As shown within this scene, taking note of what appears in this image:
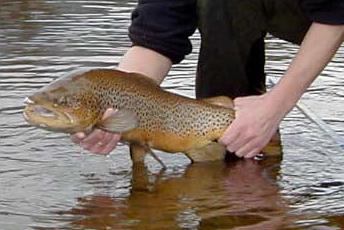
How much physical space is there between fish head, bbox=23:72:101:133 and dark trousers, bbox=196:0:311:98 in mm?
874

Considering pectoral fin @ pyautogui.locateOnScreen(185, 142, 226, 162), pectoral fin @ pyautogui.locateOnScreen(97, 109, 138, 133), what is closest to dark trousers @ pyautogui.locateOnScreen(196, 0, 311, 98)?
pectoral fin @ pyautogui.locateOnScreen(185, 142, 226, 162)

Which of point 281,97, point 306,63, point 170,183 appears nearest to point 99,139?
point 170,183

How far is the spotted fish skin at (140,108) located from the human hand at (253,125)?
6 cm

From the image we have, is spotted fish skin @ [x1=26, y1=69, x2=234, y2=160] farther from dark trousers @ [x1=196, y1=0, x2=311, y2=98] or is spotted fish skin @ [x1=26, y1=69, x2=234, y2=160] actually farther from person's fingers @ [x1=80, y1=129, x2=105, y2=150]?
dark trousers @ [x1=196, y1=0, x2=311, y2=98]

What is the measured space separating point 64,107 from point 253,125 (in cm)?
64

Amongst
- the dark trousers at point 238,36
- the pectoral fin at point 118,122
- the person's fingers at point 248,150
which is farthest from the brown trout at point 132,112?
the dark trousers at point 238,36

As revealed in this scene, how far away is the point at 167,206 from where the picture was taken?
3785 millimetres

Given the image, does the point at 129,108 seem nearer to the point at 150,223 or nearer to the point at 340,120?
the point at 150,223

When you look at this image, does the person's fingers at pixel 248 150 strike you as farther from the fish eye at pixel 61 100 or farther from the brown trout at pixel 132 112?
the fish eye at pixel 61 100

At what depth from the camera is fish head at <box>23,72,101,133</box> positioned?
3.65 meters

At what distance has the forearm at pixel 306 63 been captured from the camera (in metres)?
3.90

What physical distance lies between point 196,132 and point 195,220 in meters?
0.49

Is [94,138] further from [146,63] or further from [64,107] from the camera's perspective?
[146,63]

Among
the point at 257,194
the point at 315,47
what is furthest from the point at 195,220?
the point at 315,47
